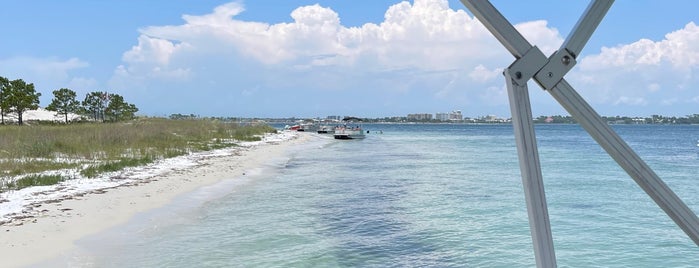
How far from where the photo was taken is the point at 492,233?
10328mm

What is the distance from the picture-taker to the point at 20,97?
45.8m

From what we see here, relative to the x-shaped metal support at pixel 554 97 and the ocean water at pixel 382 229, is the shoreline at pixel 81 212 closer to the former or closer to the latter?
the ocean water at pixel 382 229

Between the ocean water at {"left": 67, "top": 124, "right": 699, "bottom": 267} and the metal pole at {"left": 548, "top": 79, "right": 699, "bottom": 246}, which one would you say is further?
the ocean water at {"left": 67, "top": 124, "right": 699, "bottom": 267}

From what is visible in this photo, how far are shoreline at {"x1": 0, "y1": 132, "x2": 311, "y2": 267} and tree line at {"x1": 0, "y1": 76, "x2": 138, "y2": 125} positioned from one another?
36333 mm

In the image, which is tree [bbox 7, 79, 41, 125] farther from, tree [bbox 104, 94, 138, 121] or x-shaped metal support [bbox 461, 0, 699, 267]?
x-shaped metal support [bbox 461, 0, 699, 267]

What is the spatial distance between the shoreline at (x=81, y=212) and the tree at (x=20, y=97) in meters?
35.8

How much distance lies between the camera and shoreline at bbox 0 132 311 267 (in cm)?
727

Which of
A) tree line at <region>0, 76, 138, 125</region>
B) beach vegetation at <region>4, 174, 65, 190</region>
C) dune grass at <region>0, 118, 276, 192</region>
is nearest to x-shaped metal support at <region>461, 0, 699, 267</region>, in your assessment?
dune grass at <region>0, 118, 276, 192</region>

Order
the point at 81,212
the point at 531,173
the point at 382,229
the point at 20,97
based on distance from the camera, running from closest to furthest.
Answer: the point at 531,173
the point at 81,212
the point at 382,229
the point at 20,97

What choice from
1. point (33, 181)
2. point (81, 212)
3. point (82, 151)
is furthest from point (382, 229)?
point (82, 151)

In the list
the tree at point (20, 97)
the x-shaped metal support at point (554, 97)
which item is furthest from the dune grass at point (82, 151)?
the tree at point (20, 97)

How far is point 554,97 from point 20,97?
53.3 metres

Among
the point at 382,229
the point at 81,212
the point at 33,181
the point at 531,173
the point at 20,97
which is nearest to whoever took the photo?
the point at 531,173

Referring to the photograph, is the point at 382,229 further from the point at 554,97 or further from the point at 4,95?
the point at 4,95
